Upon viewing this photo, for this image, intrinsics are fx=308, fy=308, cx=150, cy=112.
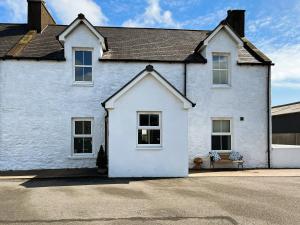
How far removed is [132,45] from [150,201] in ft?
37.2

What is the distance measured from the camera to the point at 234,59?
1734 centimetres

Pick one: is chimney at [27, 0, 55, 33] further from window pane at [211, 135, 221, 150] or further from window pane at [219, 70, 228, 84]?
window pane at [211, 135, 221, 150]

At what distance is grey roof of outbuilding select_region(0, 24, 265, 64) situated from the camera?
16.7 meters

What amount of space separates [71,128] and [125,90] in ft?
13.9

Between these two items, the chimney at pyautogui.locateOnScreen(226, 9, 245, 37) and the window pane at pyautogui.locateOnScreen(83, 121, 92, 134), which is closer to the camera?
the window pane at pyautogui.locateOnScreen(83, 121, 92, 134)

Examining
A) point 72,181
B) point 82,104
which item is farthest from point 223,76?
point 72,181

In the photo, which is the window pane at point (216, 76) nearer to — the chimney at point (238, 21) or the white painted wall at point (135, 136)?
the white painted wall at point (135, 136)

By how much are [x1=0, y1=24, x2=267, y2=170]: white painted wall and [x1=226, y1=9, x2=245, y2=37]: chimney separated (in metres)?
4.14

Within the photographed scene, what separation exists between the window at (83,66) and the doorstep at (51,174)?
480cm

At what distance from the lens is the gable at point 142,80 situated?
13.6 m

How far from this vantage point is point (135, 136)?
13781 millimetres

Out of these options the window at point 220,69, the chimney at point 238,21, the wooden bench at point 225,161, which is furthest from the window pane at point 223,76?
the chimney at point 238,21

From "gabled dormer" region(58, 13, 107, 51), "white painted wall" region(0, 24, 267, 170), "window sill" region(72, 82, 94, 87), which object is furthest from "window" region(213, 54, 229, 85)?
"window sill" region(72, 82, 94, 87)

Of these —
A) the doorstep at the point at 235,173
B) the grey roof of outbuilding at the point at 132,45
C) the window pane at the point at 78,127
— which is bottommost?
the doorstep at the point at 235,173
